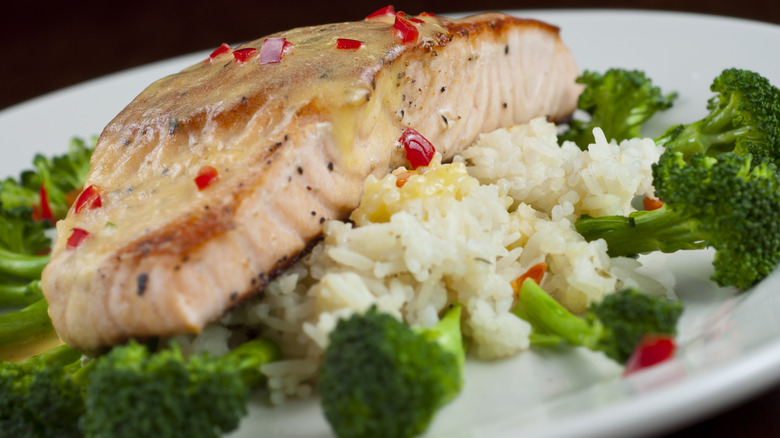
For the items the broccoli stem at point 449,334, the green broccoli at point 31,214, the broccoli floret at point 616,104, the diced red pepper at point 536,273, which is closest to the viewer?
the broccoli stem at point 449,334

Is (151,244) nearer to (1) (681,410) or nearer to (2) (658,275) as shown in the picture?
(1) (681,410)

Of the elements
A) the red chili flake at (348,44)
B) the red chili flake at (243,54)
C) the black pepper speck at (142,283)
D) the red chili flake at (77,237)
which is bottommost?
the black pepper speck at (142,283)

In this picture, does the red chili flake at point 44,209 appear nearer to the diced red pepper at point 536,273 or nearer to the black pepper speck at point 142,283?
the black pepper speck at point 142,283

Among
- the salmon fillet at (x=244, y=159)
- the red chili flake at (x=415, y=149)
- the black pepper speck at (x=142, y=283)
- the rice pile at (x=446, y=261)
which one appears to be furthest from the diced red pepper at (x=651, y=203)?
the black pepper speck at (x=142, y=283)

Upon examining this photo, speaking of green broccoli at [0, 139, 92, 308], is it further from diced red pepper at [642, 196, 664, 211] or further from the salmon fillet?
diced red pepper at [642, 196, 664, 211]

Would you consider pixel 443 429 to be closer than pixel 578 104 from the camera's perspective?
Yes

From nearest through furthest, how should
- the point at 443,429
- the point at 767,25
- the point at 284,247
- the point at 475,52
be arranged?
the point at 443,429 → the point at 284,247 → the point at 475,52 → the point at 767,25

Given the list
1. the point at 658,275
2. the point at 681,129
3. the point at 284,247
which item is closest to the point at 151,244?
the point at 284,247

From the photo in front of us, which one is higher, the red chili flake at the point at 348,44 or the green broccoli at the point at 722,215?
the red chili flake at the point at 348,44
